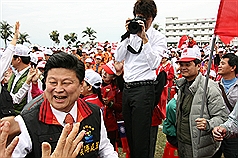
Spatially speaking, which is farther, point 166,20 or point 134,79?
point 166,20

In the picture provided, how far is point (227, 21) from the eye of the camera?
2.79 metres

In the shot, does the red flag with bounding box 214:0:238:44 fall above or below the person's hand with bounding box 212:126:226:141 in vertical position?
above

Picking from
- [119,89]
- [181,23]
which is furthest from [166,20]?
[119,89]

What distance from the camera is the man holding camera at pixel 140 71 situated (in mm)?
3590

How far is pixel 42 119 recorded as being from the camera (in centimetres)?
204

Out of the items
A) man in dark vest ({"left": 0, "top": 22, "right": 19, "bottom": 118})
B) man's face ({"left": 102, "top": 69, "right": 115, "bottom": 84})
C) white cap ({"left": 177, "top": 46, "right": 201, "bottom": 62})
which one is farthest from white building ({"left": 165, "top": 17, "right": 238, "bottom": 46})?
man in dark vest ({"left": 0, "top": 22, "right": 19, "bottom": 118})

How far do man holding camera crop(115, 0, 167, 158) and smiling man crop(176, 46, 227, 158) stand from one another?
1.28ft

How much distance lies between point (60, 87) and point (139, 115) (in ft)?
5.63

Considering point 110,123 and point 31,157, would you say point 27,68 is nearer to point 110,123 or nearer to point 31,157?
point 110,123

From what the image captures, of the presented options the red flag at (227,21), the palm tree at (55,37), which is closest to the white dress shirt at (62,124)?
the red flag at (227,21)

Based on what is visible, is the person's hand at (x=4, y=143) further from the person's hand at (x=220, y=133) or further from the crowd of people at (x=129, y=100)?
the person's hand at (x=220, y=133)

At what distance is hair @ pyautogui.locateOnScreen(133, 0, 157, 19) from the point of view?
11.7ft

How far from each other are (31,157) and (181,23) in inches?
3007

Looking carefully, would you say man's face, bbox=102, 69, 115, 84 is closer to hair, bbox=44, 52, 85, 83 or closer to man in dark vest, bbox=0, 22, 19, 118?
man in dark vest, bbox=0, 22, 19, 118
